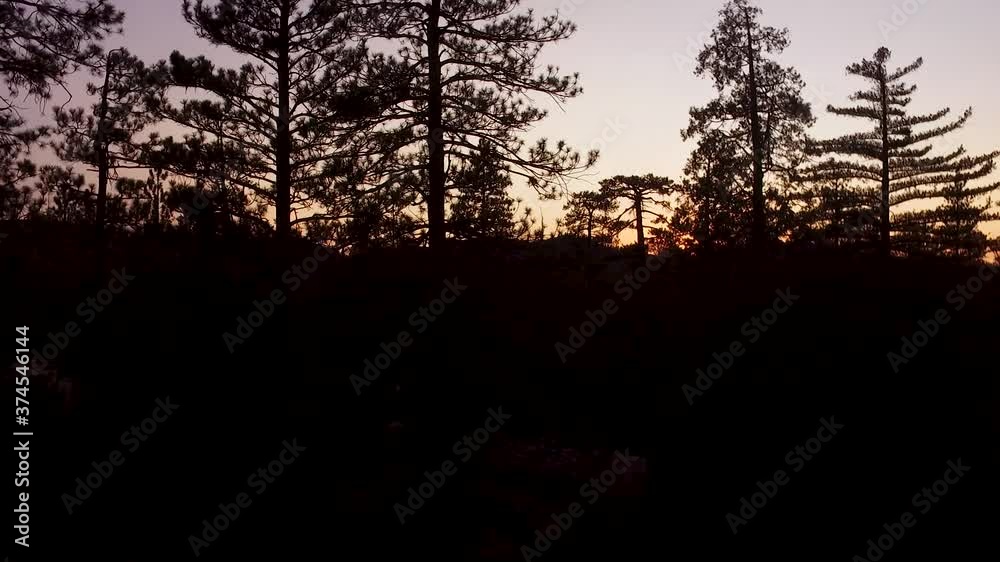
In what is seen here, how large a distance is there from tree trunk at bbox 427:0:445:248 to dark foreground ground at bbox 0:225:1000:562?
7096mm

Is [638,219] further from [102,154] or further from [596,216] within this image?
[102,154]

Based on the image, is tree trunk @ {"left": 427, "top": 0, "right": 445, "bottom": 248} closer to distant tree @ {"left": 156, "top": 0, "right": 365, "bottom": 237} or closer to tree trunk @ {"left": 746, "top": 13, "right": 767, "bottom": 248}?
distant tree @ {"left": 156, "top": 0, "right": 365, "bottom": 237}

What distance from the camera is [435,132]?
15.5 meters

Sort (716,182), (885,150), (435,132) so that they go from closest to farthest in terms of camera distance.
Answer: (435,132) < (716,182) < (885,150)

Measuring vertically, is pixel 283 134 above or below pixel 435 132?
above

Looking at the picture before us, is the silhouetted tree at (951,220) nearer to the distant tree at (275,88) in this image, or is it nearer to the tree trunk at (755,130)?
the tree trunk at (755,130)

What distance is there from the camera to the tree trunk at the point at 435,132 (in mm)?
15336

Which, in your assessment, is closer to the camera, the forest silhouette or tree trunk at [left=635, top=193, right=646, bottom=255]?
the forest silhouette

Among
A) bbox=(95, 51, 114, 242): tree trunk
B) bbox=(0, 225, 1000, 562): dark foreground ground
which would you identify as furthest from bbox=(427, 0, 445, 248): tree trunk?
bbox=(95, 51, 114, 242): tree trunk

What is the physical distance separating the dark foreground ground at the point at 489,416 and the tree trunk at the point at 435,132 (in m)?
7.10

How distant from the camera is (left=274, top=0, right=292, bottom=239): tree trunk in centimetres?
1677

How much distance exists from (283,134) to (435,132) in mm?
4390

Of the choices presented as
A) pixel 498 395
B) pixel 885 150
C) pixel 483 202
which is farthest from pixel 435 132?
pixel 885 150

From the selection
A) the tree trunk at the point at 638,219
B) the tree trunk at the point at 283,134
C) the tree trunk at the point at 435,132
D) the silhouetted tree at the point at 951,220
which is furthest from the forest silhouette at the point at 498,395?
the silhouetted tree at the point at 951,220
